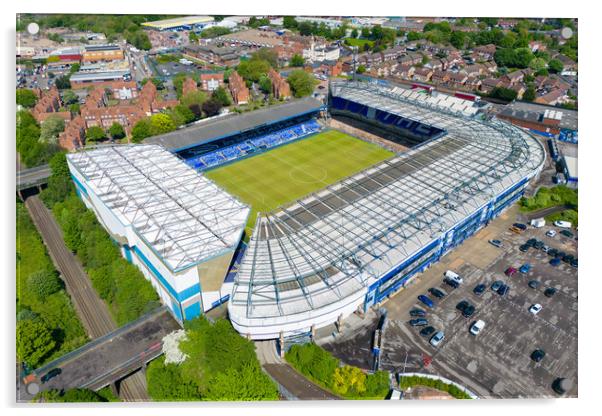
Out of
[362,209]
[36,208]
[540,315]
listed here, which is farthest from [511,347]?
[36,208]

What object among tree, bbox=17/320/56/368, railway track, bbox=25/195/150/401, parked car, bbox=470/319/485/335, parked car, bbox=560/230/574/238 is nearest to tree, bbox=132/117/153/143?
railway track, bbox=25/195/150/401

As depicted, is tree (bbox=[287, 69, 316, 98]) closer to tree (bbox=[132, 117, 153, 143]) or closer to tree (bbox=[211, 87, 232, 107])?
tree (bbox=[211, 87, 232, 107])

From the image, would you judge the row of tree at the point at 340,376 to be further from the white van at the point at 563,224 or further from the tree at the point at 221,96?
the tree at the point at 221,96

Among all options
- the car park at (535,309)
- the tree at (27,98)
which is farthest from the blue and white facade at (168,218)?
the tree at (27,98)

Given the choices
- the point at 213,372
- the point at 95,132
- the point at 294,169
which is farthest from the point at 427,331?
the point at 95,132

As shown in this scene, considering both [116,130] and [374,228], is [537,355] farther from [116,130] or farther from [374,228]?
[116,130]

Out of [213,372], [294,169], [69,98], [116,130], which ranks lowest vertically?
[213,372]

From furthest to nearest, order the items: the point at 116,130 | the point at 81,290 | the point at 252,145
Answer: the point at 116,130
the point at 252,145
the point at 81,290
